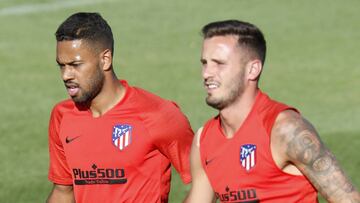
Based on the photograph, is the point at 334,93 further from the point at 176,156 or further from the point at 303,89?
the point at 176,156

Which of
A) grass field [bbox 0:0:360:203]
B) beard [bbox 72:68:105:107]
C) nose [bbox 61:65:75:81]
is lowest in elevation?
grass field [bbox 0:0:360:203]

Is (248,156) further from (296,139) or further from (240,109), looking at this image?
(296,139)

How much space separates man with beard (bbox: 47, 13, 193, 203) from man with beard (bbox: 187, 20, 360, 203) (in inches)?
23.8

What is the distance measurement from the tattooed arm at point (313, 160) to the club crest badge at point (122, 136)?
5.38 feet

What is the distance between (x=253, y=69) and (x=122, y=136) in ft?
4.75

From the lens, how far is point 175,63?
1794 cm

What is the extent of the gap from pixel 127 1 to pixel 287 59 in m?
4.08

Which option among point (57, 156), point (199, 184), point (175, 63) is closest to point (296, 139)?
point (199, 184)

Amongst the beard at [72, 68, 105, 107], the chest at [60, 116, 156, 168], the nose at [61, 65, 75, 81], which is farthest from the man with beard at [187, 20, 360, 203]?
the nose at [61, 65, 75, 81]

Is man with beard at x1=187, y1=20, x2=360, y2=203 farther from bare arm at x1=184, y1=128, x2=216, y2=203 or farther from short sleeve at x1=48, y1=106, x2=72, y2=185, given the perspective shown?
short sleeve at x1=48, y1=106, x2=72, y2=185

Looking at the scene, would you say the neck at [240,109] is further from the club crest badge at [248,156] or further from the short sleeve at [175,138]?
the short sleeve at [175,138]

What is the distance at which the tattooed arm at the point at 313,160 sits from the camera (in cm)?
800

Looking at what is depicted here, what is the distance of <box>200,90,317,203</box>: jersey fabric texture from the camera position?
814 centimetres

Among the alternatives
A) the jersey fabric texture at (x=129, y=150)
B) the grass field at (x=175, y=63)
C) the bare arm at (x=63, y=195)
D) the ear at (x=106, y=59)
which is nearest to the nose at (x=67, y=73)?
the ear at (x=106, y=59)
